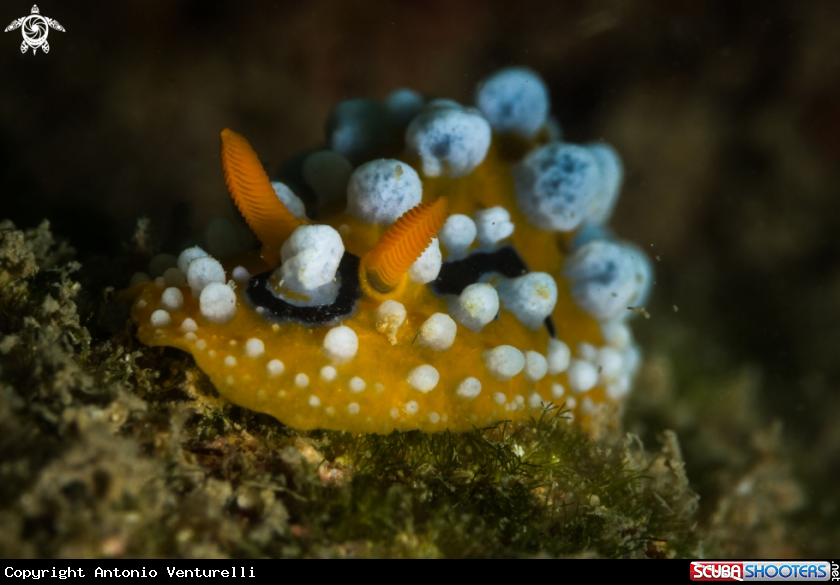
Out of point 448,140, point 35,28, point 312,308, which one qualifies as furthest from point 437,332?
point 35,28

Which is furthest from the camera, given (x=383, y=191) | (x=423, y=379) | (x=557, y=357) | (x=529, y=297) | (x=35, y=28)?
(x=35, y=28)

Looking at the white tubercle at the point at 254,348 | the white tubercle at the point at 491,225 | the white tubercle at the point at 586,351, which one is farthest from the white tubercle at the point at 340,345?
the white tubercle at the point at 586,351

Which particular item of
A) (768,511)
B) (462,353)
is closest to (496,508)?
(462,353)

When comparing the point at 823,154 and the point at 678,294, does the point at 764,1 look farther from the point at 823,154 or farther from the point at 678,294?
the point at 678,294

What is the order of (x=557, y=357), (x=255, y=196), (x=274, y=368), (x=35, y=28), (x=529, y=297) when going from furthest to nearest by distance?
(x=35, y=28) → (x=557, y=357) → (x=529, y=297) → (x=255, y=196) → (x=274, y=368)

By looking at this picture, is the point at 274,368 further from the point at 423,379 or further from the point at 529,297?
the point at 529,297

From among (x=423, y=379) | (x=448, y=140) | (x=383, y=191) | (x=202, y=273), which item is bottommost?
(x=423, y=379)

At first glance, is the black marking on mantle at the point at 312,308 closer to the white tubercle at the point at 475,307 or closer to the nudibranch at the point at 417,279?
the nudibranch at the point at 417,279
